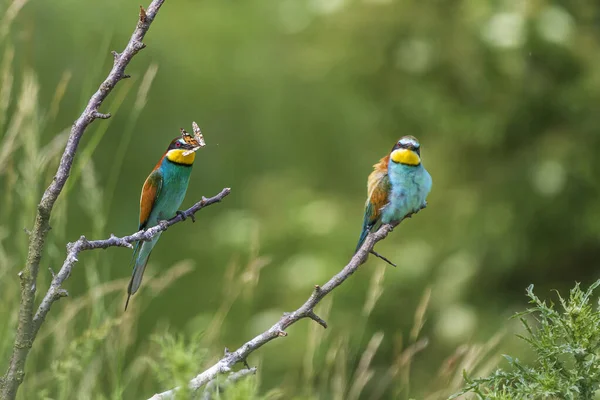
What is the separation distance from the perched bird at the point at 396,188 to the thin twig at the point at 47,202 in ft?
2.43

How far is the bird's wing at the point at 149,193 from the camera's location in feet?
4.56

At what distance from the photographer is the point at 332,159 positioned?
21.7 feet

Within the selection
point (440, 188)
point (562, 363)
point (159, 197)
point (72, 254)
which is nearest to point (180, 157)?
point (159, 197)

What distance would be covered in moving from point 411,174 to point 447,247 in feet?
9.38

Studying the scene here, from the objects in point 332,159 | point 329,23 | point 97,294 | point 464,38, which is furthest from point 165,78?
point 97,294

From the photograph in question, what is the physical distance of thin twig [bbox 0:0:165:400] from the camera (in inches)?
39.3

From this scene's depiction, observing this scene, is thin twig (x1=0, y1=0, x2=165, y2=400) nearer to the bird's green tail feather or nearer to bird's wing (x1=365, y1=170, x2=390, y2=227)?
the bird's green tail feather

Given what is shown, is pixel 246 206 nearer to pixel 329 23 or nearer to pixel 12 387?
pixel 329 23

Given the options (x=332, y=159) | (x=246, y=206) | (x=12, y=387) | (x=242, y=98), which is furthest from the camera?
(x=242, y=98)

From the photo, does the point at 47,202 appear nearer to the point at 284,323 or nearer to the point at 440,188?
the point at 284,323

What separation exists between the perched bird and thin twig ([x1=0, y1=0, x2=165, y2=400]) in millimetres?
741

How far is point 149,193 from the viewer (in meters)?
1.41

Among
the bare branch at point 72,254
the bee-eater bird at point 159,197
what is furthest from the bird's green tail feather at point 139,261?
the bare branch at point 72,254

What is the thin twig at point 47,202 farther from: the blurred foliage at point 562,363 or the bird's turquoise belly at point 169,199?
the blurred foliage at point 562,363
